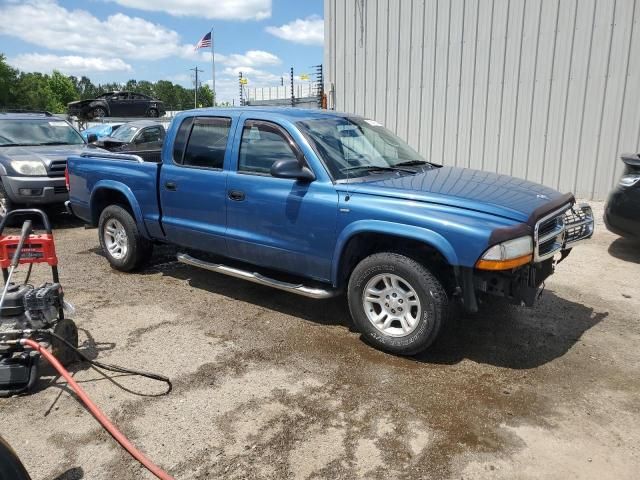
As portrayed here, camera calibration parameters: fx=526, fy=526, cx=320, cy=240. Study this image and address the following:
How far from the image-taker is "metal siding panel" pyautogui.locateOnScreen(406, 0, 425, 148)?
34.6 feet

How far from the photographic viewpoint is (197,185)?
505 centimetres

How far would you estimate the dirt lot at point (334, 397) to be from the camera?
2.82m

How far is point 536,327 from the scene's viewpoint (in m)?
4.56

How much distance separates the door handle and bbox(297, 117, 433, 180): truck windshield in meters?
0.80

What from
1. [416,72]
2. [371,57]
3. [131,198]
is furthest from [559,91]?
[131,198]

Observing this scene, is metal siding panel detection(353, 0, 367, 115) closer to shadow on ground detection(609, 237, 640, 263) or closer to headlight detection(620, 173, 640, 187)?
shadow on ground detection(609, 237, 640, 263)

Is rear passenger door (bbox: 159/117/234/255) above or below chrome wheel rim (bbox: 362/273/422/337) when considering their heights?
above

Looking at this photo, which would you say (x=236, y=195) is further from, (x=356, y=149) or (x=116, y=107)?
(x=116, y=107)

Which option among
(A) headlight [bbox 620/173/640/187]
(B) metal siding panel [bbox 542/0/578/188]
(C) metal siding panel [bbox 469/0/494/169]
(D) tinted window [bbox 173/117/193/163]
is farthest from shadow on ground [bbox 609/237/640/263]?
(D) tinted window [bbox 173/117/193/163]

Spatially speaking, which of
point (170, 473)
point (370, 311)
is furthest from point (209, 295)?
point (170, 473)

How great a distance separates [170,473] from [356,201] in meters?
2.24

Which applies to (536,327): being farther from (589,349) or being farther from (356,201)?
(356,201)

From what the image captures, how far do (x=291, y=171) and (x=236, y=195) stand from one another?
77 cm

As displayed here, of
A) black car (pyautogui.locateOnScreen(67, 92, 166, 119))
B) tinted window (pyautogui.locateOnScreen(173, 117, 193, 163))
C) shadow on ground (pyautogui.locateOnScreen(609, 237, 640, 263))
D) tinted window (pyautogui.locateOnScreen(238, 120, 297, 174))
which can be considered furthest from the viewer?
black car (pyautogui.locateOnScreen(67, 92, 166, 119))
